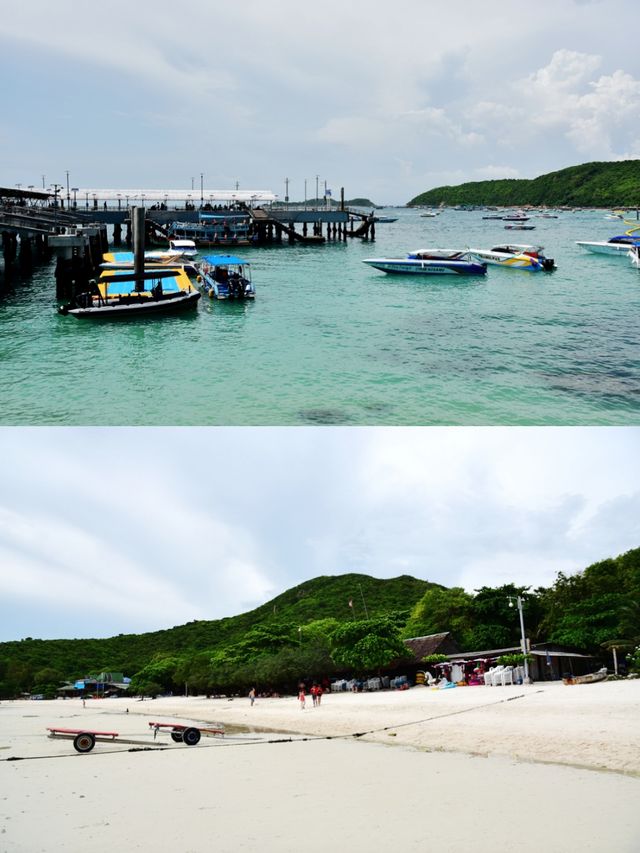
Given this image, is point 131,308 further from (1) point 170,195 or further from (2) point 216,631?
(1) point 170,195

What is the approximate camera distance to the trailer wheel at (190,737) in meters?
9.90

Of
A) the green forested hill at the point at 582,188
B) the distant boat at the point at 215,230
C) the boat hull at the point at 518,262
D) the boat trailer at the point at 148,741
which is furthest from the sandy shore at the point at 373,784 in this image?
the green forested hill at the point at 582,188

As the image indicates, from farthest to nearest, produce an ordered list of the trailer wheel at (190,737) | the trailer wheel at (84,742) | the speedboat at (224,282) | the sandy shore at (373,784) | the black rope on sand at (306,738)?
the speedboat at (224,282)
the trailer wheel at (190,737)
the trailer wheel at (84,742)
the black rope on sand at (306,738)
the sandy shore at (373,784)

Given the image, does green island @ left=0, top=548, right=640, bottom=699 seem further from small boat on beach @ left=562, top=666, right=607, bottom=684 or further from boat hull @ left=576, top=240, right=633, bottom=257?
boat hull @ left=576, top=240, right=633, bottom=257

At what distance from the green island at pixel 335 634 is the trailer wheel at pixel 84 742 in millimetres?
4178

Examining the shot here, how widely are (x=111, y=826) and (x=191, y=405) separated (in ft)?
20.1

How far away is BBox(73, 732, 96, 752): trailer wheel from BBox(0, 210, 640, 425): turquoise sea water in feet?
12.3

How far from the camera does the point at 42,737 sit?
1151cm

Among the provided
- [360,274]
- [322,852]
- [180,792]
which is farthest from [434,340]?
[322,852]

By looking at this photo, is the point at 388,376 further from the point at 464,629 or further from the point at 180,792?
→ the point at 180,792

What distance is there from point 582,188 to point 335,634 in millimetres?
44174

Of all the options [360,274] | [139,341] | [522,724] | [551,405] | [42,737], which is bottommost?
[42,737]

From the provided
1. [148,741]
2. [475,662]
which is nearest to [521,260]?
[475,662]

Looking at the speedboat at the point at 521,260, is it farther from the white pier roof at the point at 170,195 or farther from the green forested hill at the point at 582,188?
the green forested hill at the point at 582,188
